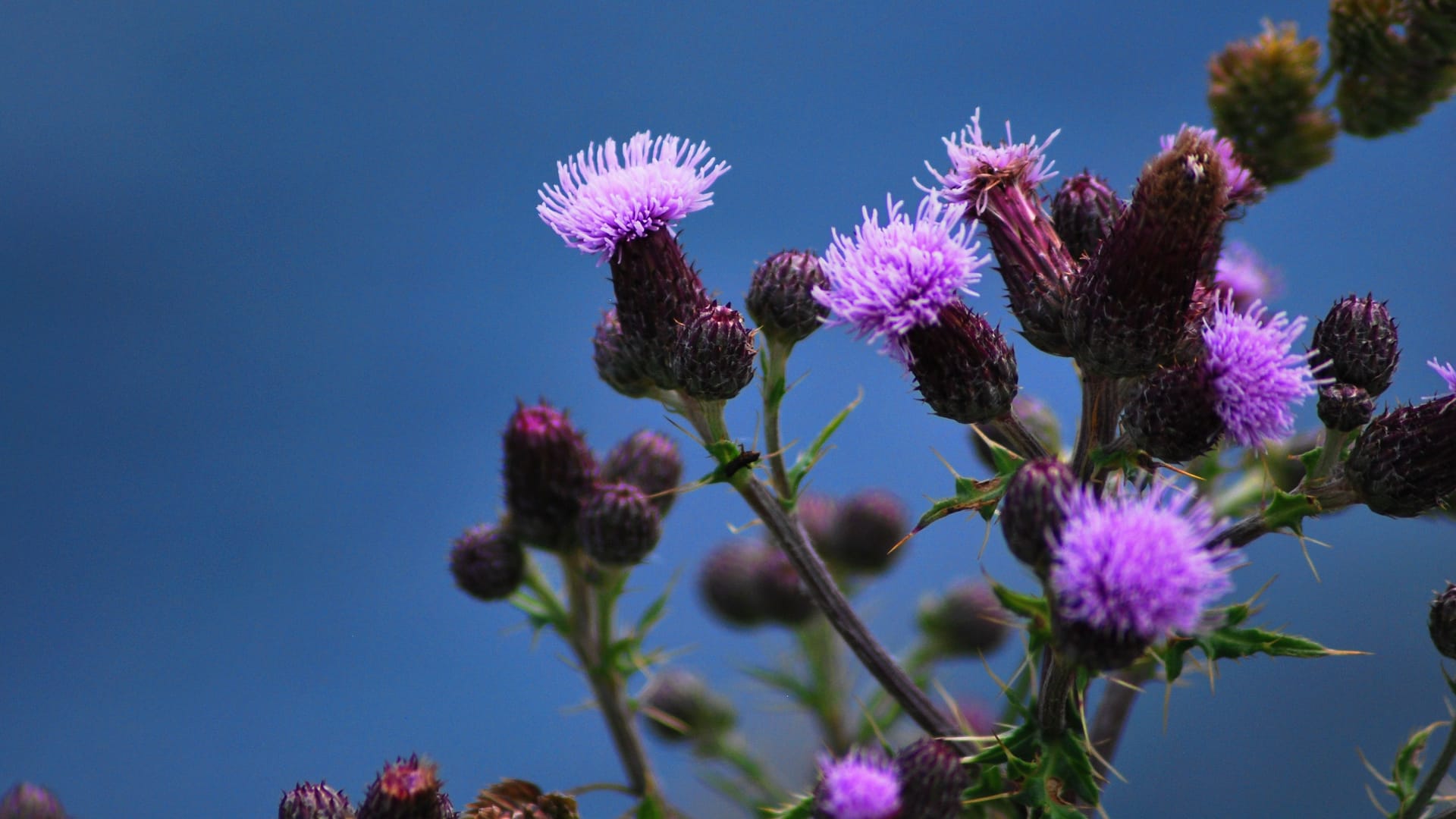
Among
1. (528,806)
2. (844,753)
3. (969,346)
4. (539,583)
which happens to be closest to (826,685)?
(844,753)

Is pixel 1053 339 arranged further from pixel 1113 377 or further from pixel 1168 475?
pixel 1168 475

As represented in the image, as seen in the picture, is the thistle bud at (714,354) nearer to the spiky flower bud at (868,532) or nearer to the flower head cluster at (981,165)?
the flower head cluster at (981,165)

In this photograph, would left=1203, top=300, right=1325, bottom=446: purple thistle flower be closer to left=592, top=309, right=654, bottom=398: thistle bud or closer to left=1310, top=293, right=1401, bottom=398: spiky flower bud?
left=1310, top=293, right=1401, bottom=398: spiky flower bud

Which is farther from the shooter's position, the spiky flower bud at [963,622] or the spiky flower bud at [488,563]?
the spiky flower bud at [963,622]

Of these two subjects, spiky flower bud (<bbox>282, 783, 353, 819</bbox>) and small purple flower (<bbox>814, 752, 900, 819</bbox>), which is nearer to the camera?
small purple flower (<bbox>814, 752, 900, 819</bbox>)

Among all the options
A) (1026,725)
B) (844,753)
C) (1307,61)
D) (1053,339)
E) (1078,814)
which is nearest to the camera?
(1078,814)

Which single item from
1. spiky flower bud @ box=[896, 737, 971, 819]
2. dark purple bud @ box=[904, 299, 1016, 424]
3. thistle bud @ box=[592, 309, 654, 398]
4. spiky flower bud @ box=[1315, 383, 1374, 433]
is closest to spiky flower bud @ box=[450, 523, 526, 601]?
thistle bud @ box=[592, 309, 654, 398]

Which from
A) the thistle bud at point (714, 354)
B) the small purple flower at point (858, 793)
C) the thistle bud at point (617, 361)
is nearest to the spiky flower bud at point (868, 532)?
the thistle bud at point (617, 361)
